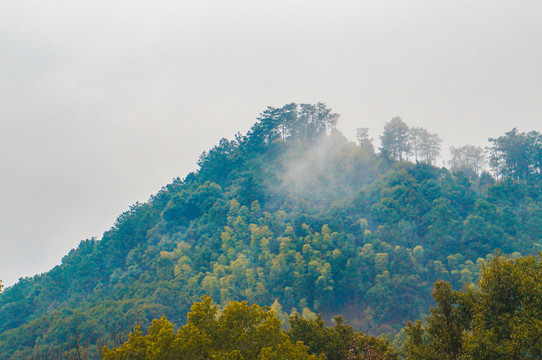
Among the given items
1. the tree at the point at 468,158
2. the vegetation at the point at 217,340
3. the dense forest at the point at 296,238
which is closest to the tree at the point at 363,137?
the dense forest at the point at 296,238

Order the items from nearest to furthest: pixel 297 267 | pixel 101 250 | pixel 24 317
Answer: pixel 297 267 < pixel 24 317 < pixel 101 250

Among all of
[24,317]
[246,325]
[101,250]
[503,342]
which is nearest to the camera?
[503,342]

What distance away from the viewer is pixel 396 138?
7294 cm

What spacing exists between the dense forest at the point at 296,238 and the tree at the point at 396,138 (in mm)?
269

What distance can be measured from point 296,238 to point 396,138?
3641cm

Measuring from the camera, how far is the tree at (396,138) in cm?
7236

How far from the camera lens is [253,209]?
184 ft

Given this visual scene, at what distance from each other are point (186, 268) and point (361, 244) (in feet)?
77.9

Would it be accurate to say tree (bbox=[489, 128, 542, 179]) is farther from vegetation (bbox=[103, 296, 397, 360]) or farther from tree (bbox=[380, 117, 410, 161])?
vegetation (bbox=[103, 296, 397, 360])

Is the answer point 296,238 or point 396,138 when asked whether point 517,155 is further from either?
point 296,238

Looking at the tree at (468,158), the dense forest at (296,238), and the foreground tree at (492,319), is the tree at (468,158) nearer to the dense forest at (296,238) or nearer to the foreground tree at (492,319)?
the dense forest at (296,238)

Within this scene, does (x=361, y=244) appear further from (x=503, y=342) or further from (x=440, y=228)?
(x=503, y=342)

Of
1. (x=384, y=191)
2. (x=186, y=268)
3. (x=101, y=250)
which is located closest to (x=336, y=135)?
(x=384, y=191)

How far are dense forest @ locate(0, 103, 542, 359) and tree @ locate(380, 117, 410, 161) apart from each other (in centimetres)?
27
